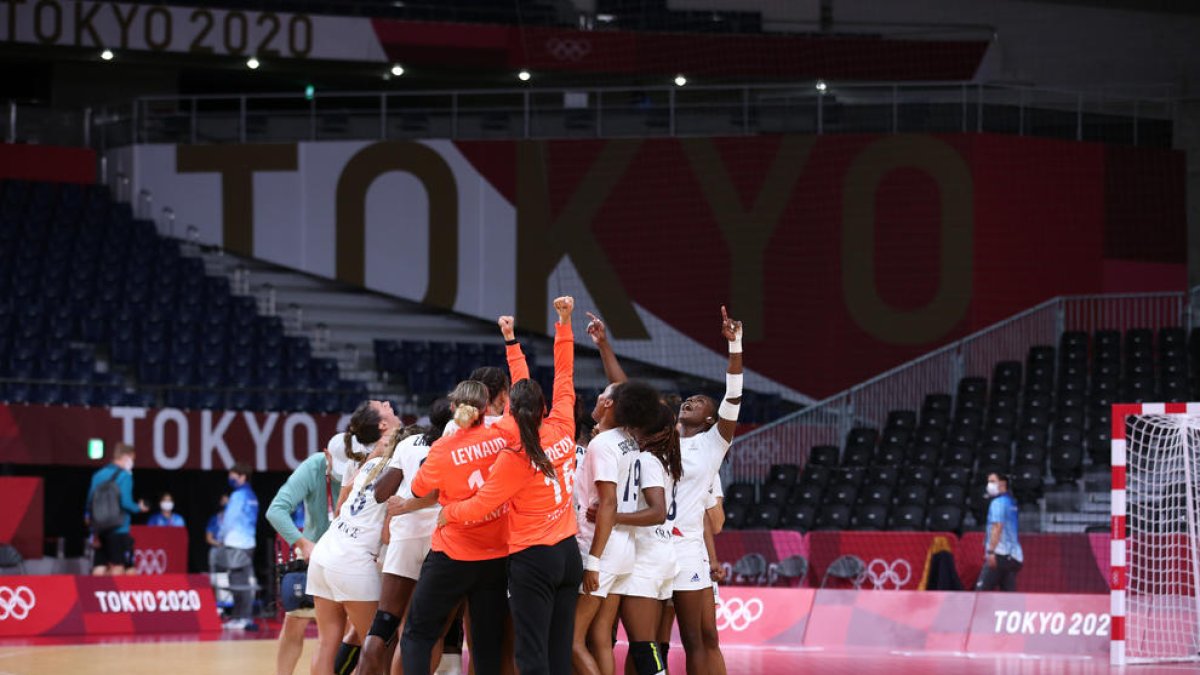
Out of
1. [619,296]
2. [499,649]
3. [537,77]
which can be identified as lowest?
[499,649]

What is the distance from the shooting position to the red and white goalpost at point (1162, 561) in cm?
1620

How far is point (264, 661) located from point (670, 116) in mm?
17960

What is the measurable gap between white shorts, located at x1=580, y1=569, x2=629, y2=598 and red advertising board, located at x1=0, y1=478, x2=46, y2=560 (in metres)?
14.6

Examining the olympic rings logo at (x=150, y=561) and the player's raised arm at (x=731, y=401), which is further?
the olympic rings logo at (x=150, y=561)

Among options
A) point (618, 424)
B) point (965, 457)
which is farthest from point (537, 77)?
point (618, 424)

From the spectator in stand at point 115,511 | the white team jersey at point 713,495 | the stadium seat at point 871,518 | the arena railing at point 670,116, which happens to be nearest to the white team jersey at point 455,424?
the white team jersey at point 713,495

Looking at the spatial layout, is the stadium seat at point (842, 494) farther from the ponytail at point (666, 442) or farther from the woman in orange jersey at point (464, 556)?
the woman in orange jersey at point (464, 556)

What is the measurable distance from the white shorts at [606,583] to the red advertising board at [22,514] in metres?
14.6

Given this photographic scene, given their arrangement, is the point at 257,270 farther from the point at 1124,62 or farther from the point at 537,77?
the point at 1124,62

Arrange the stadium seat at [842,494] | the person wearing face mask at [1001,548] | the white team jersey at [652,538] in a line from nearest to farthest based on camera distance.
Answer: the white team jersey at [652,538] < the person wearing face mask at [1001,548] < the stadium seat at [842,494]

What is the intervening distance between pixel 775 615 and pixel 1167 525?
4862 millimetres

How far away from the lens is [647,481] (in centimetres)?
950

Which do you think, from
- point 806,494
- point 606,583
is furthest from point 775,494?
point 606,583

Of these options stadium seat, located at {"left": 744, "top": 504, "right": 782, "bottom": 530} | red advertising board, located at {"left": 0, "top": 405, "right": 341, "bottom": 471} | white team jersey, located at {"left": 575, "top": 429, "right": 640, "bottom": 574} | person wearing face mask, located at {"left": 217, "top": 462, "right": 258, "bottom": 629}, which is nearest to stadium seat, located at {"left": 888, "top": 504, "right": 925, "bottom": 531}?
stadium seat, located at {"left": 744, "top": 504, "right": 782, "bottom": 530}
